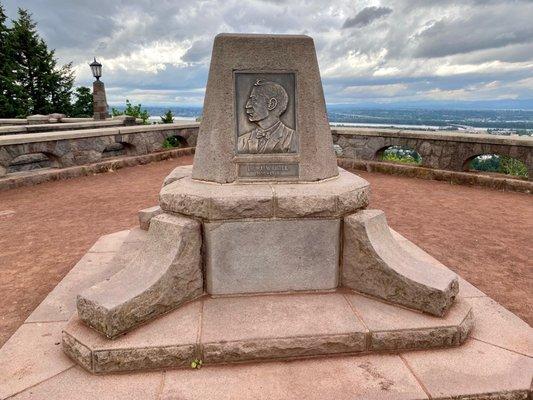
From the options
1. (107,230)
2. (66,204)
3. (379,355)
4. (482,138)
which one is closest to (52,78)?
(66,204)

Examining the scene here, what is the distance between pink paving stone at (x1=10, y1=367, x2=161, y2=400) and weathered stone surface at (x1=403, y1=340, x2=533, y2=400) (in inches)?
65.9

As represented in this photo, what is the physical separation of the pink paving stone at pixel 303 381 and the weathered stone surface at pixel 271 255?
2.24 ft

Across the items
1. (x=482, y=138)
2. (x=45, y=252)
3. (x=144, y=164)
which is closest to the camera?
(x=45, y=252)

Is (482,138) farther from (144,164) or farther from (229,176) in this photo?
(144,164)

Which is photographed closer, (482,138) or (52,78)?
(482,138)

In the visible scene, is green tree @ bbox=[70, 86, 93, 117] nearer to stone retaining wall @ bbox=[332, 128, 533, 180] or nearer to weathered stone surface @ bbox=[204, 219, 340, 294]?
stone retaining wall @ bbox=[332, 128, 533, 180]

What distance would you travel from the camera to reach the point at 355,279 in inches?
119

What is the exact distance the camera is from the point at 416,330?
2555 millimetres

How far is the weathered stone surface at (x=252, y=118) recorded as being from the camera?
2980 mm

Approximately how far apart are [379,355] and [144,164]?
898cm

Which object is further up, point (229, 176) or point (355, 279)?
point (229, 176)

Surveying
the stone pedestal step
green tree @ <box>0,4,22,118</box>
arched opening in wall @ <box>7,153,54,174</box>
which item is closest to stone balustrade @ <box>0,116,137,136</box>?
arched opening in wall @ <box>7,153,54,174</box>

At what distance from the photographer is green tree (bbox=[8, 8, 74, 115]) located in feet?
78.3

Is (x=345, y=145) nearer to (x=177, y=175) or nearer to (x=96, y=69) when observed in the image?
(x=177, y=175)
